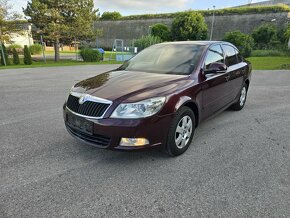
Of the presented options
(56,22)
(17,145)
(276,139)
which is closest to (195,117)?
(276,139)

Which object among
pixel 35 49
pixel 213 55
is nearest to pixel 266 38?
pixel 213 55

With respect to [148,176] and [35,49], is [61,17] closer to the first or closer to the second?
[35,49]

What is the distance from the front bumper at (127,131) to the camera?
257cm

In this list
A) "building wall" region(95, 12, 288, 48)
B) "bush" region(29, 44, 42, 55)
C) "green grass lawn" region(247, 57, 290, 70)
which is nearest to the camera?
"green grass lawn" region(247, 57, 290, 70)

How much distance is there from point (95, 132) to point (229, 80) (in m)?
2.84

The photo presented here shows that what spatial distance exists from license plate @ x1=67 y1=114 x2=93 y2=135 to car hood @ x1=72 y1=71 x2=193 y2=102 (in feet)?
1.17

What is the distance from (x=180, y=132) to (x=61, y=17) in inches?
860

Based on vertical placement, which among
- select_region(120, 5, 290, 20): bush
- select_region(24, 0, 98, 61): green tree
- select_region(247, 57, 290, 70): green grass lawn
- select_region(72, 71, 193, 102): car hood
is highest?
select_region(120, 5, 290, 20): bush

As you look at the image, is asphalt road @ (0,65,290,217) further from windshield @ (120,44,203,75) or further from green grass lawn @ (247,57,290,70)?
green grass lawn @ (247,57,290,70)

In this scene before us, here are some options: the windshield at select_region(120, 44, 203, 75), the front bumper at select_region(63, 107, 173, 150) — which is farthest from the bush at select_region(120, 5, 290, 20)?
the front bumper at select_region(63, 107, 173, 150)

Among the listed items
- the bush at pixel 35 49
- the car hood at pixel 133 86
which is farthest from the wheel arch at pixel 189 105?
the bush at pixel 35 49

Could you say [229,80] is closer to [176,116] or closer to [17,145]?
[176,116]

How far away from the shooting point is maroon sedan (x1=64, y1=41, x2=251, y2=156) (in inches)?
103

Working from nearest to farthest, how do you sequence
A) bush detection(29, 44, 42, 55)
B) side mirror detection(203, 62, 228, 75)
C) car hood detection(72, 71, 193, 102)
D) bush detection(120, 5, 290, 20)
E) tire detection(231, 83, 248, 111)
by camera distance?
1. car hood detection(72, 71, 193, 102)
2. side mirror detection(203, 62, 228, 75)
3. tire detection(231, 83, 248, 111)
4. bush detection(29, 44, 42, 55)
5. bush detection(120, 5, 290, 20)
